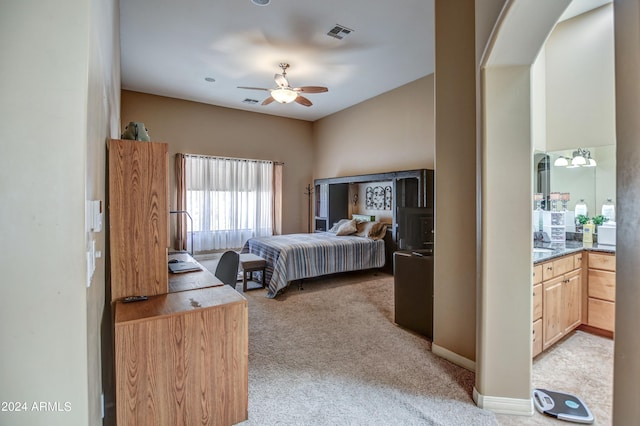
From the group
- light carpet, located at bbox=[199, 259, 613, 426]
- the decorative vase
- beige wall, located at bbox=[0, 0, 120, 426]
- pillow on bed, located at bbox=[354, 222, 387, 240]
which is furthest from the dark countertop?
the decorative vase

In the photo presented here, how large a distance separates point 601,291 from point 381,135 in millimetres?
4147

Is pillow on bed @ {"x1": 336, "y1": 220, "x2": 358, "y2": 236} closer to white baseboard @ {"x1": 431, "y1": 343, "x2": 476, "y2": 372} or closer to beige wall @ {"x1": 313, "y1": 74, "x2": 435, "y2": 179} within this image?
beige wall @ {"x1": 313, "y1": 74, "x2": 435, "y2": 179}

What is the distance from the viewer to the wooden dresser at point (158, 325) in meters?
1.49

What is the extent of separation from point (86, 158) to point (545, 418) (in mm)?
2722

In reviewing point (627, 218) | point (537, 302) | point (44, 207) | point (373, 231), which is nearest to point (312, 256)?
point (373, 231)

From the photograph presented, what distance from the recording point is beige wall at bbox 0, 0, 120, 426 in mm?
910

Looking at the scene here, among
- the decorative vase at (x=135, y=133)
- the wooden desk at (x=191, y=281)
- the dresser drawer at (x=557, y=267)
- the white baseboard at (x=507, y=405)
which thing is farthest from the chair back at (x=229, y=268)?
the dresser drawer at (x=557, y=267)

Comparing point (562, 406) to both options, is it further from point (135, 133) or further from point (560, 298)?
point (135, 133)

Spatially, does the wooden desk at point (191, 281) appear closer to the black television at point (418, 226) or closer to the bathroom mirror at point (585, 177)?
the black television at point (418, 226)

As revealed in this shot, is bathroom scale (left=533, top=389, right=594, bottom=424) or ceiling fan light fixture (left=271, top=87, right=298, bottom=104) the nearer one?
bathroom scale (left=533, top=389, right=594, bottom=424)

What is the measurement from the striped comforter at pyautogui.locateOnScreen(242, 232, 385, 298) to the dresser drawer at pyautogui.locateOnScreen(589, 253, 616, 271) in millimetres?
2828

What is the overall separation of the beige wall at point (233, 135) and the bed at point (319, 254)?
2310mm

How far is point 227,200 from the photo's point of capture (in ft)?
21.5

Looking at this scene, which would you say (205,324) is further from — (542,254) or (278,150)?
(278,150)
